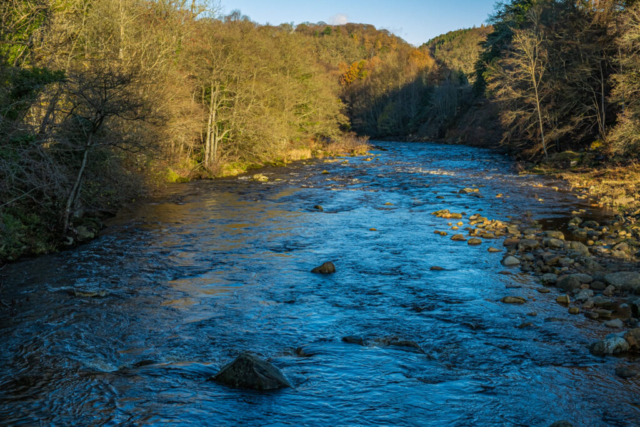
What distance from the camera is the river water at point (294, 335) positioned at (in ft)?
21.5

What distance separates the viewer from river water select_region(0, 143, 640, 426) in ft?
21.5

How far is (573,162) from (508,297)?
82.0 feet

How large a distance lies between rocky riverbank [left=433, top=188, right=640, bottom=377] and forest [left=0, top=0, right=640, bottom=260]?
10.5 meters

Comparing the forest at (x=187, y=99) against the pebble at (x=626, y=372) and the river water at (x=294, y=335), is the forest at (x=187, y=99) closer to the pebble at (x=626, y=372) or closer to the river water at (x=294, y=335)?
the river water at (x=294, y=335)

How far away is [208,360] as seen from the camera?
314 inches

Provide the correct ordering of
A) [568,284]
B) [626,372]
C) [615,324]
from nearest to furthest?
[626,372] → [615,324] → [568,284]

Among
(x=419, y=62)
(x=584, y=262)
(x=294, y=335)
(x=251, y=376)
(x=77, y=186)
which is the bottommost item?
(x=294, y=335)

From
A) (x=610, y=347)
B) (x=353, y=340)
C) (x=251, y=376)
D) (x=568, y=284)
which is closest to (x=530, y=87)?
(x=568, y=284)

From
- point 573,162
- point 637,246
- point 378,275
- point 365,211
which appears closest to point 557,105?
point 573,162

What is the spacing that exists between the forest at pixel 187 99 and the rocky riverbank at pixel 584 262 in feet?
34.6

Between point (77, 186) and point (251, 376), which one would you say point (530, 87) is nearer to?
point (77, 186)

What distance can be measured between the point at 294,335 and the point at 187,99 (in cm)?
2242

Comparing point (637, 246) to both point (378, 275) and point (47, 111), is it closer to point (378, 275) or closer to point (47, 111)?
point (378, 275)

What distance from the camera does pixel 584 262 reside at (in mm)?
12891
